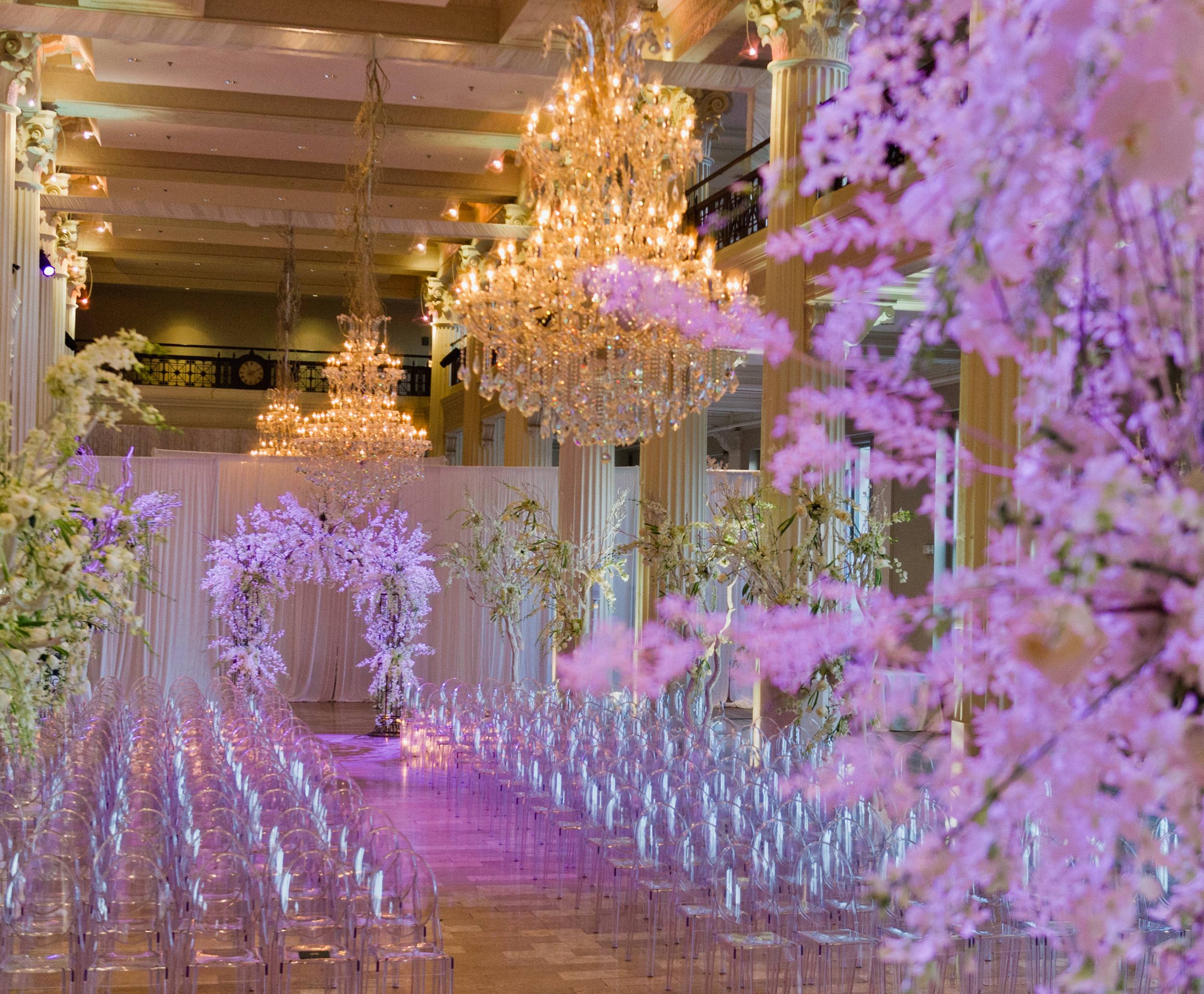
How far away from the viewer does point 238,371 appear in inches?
1083

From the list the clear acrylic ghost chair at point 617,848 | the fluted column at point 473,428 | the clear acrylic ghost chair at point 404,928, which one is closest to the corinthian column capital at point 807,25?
the clear acrylic ghost chair at point 617,848

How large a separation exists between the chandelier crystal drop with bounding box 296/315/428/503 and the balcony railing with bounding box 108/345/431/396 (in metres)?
14.9

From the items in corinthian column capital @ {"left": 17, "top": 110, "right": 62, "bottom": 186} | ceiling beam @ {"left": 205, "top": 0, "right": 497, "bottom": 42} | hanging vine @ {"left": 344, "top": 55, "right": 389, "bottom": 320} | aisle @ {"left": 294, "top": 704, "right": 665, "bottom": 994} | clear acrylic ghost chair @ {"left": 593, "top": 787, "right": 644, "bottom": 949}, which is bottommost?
aisle @ {"left": 294, "top": 704, "right": 665, "bottom": 994}

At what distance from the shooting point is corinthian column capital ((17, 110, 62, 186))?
14.6m

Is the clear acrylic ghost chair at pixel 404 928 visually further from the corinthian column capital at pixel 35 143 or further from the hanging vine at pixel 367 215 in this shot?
the corinthian column capital at pixel 35 143

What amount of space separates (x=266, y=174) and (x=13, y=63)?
5.91 metres

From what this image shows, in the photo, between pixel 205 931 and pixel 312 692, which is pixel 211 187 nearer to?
pixel 312 692

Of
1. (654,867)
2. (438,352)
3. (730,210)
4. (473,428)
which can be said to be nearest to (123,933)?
(654,867)

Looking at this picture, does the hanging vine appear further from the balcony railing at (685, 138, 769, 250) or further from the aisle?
the aisle

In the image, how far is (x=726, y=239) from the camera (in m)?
13.2

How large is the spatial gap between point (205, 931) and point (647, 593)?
846 cm

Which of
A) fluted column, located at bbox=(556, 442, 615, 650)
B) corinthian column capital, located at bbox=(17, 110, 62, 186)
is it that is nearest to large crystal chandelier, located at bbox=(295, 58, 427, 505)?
fluted column, located at bbox=(556, 442, 615, 650)

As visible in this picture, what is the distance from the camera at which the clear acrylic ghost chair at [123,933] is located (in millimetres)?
4535

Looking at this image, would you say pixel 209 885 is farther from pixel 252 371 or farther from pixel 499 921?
pixel 252 371
